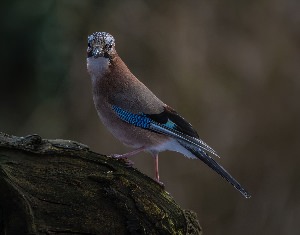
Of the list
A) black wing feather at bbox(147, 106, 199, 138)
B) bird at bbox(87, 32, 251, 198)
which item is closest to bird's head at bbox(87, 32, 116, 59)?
bird at bbox(87, 32, 251, 198)

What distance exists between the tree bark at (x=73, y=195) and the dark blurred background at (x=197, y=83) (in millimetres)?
5767

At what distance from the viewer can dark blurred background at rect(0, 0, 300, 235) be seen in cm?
1102

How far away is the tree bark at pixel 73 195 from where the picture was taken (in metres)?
4.82

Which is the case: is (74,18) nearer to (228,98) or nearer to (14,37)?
(14,37)

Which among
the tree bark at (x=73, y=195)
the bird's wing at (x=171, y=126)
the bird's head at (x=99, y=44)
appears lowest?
the tree bark at (x=73, y=195)

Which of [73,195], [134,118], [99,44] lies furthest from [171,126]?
[73,195]

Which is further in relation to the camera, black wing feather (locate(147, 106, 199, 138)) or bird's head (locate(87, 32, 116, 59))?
black wing feather (locate(147, 106, 199, 138))

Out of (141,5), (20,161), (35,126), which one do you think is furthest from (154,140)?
(141,5)

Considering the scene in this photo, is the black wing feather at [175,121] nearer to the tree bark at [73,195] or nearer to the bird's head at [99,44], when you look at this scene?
the bird's head at [99,44]

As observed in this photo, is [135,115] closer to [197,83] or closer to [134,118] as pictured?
[134,118]

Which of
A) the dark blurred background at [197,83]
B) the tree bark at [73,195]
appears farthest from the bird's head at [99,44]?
the dark blurred background at [197,83]

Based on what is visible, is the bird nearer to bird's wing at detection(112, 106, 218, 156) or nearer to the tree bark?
bird's wing at detection(112, 106, 218, 156)

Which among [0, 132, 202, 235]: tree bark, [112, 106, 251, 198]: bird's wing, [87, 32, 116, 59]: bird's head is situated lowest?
[0, 132, 202, 235]: tree bark

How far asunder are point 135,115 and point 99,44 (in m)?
0.72
